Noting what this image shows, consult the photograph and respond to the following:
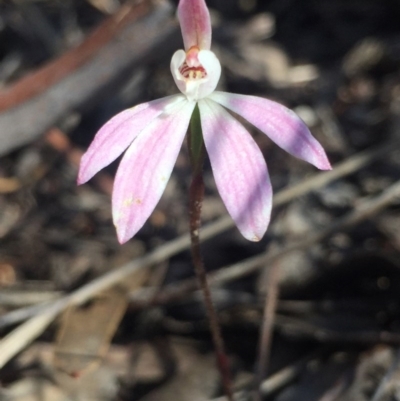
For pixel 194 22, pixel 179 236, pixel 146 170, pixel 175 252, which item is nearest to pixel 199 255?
pixel 146 170

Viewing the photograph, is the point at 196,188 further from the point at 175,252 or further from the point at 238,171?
the point at 175,252

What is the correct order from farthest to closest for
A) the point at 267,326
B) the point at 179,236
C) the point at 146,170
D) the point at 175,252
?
the point at 179,236, the point at 175,252, the point at 267,326, the point at 146,170

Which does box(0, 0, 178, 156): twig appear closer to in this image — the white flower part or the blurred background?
the blurred background

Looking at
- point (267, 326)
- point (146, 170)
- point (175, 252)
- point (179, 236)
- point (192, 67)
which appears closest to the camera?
point (146, 170)

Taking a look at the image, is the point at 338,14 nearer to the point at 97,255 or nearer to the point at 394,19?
the point at 394,19

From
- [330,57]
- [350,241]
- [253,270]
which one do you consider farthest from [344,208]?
[330,57]

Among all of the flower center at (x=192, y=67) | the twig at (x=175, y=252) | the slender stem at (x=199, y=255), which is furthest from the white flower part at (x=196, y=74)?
the twig at (x=175, y=252)

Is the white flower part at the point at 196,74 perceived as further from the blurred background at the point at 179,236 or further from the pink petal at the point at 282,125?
the blurred background at the point at 179,236

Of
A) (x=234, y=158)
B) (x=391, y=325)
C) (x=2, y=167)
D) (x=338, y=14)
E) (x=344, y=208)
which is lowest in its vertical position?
(x=391, y=325)
